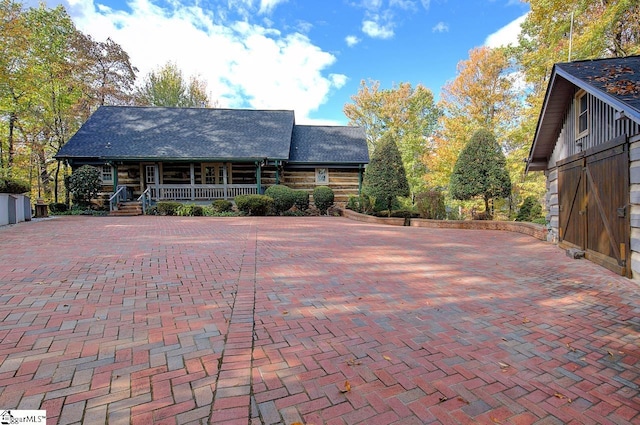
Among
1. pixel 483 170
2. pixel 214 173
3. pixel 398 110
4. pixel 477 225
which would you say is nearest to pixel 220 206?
pixel 214 173

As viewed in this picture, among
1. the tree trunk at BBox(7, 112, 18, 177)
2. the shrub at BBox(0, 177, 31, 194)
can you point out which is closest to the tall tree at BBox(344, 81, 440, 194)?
the shrub at BBox(0, 177, 31, 194)

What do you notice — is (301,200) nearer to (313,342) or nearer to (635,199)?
(635,199)

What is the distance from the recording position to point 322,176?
2039cm

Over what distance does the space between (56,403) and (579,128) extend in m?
9.74

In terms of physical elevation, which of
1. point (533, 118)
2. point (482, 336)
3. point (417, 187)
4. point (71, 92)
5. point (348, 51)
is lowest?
point (482, 336)

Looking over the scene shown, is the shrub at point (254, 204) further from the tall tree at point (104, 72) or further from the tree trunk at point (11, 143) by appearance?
the tall tree at point (104, 72)

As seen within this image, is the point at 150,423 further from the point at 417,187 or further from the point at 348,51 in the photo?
the point at 348,51

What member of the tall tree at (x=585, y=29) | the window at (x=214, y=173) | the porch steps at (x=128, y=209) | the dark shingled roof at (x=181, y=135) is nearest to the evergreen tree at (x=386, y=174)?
the dark shingled roof at (x=181, y=135)

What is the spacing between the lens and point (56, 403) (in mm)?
2004

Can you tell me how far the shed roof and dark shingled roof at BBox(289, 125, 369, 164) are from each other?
37.5ft

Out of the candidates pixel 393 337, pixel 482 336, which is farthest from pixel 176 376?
pixel 482 336

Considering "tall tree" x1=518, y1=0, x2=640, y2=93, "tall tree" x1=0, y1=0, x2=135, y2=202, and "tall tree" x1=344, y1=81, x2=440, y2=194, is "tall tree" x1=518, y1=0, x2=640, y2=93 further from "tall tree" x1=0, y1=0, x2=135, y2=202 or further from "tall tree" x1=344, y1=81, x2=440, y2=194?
"tall tree" x1=0, y1=0, x2=135, y2=202

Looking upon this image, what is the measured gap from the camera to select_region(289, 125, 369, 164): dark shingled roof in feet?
65.3

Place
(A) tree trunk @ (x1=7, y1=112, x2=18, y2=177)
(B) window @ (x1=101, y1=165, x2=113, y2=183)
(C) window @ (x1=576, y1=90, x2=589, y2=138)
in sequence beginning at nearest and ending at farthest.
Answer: (C) window @ (x1=576, y1=90, x2=589, y2=138) → (A) tree trunk @ (x1=7, y1=112, x2=18, y2=177) → (B) window @ (x1=101, y1=165, x2=113, y2=183)
